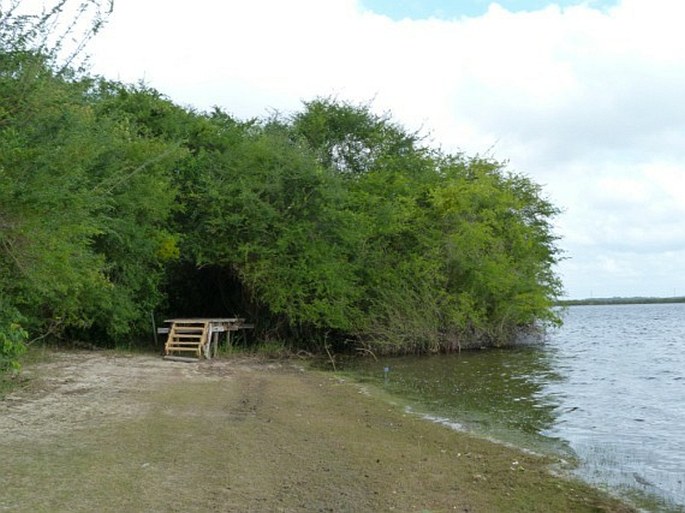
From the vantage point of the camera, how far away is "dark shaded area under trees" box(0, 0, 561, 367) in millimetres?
18391

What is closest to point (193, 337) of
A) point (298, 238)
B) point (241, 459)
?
point (298, 238)

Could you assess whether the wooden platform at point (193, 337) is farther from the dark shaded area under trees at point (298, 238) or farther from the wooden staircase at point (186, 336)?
the dark shaded area under trees at point (298, 238)

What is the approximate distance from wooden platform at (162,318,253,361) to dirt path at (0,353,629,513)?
6.19 m

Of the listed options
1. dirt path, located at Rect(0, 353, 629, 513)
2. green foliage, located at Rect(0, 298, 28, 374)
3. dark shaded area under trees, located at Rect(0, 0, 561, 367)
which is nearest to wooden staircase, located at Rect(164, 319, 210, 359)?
dark shaded area under trees, located at Rect(0, 0, 561, 367)

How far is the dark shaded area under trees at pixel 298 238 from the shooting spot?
724 inches

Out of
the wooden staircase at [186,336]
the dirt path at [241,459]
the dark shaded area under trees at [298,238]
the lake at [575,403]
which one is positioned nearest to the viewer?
the dirt path at [241,459]

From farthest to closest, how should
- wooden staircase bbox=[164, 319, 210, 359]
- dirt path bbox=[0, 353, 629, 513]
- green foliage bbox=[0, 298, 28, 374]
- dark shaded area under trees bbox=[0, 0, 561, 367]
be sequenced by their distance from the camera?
wooden staircase bbox=[164, 319, 210, 359] < dark shaded area under trees bbox=[0, 0, 561, 367] < green foliage bbox=[0, 298, 28, 374] < dirt path bbox=[0, 353, 629, 513]

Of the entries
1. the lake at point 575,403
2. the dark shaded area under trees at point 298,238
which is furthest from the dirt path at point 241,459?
the dark shaded area under trees at point 298,238

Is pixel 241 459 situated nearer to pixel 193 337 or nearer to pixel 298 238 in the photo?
pixel 193 337

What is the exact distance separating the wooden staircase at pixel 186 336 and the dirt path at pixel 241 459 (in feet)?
20.2

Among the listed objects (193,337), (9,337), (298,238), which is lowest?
(193,337)

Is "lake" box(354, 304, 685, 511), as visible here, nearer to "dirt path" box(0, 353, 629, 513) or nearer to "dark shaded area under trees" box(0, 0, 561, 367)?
"dirt path" box(0, 353, 629, 513)

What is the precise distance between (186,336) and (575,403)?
11.0 metres

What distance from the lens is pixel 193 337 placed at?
20.0 meters
